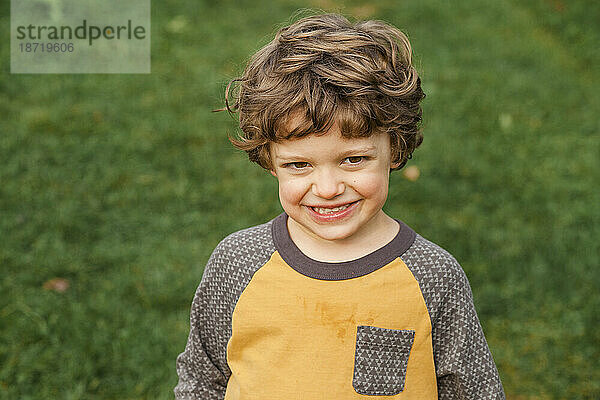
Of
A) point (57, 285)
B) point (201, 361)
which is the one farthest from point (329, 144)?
point (57, 285)

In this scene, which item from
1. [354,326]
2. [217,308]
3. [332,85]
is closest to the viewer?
[332,85]

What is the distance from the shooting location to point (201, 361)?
2260 mm

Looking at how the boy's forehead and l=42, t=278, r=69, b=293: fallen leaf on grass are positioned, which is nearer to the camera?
the boy's forehead

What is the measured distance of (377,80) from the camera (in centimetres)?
188

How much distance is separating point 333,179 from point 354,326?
0.39 meters

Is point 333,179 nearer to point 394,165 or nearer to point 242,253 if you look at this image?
point 394,165

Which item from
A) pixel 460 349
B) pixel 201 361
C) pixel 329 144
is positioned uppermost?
pixel 329 144

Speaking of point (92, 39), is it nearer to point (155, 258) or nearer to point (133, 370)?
point (155, 258)

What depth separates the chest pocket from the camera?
1974 millimetres

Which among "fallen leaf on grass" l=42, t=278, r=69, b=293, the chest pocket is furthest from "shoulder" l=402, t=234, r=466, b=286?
"fallen leaf on grass" l=42, t=278, r=69, b=293

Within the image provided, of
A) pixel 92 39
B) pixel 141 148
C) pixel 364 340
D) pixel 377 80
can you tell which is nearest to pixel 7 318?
pixel 141 148

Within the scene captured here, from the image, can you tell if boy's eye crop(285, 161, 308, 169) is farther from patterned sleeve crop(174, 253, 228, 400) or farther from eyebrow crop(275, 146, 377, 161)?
patterned sleeve crop(174, 253, 228, 400)

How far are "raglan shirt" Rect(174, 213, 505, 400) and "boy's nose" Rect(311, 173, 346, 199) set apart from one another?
23cm

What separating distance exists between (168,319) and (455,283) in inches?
82.2
